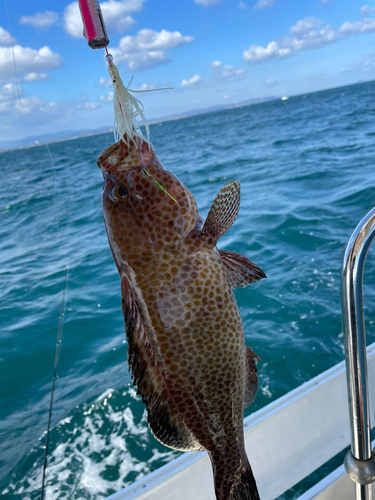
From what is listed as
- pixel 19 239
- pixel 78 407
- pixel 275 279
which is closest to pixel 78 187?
pixel 19 239

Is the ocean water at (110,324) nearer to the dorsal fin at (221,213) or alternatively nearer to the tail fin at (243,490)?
the tail fin at (243,490)

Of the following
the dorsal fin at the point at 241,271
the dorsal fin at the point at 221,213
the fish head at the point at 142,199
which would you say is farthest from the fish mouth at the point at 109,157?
the dorsal fin at the point at 241,271

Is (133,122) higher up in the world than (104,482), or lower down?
higher up

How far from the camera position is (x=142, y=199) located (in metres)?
1.67

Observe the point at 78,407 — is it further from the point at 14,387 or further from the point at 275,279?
the point at 275,279

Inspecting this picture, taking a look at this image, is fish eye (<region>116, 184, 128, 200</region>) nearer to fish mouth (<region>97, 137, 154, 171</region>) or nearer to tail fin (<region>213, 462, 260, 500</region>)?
fish mouth (<region>97, 137, 154, 171</region>)

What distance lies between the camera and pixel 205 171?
972 inches

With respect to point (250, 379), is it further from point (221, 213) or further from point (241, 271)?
point (221, 213)

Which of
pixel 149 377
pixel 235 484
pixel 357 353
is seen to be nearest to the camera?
pixel 149 377

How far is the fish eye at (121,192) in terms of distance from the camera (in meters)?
1.66

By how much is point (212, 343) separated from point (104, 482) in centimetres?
480

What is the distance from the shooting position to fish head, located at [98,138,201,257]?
A: 1.61m

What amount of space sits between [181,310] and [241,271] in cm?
32

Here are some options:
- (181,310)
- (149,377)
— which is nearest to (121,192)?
(181,310)
